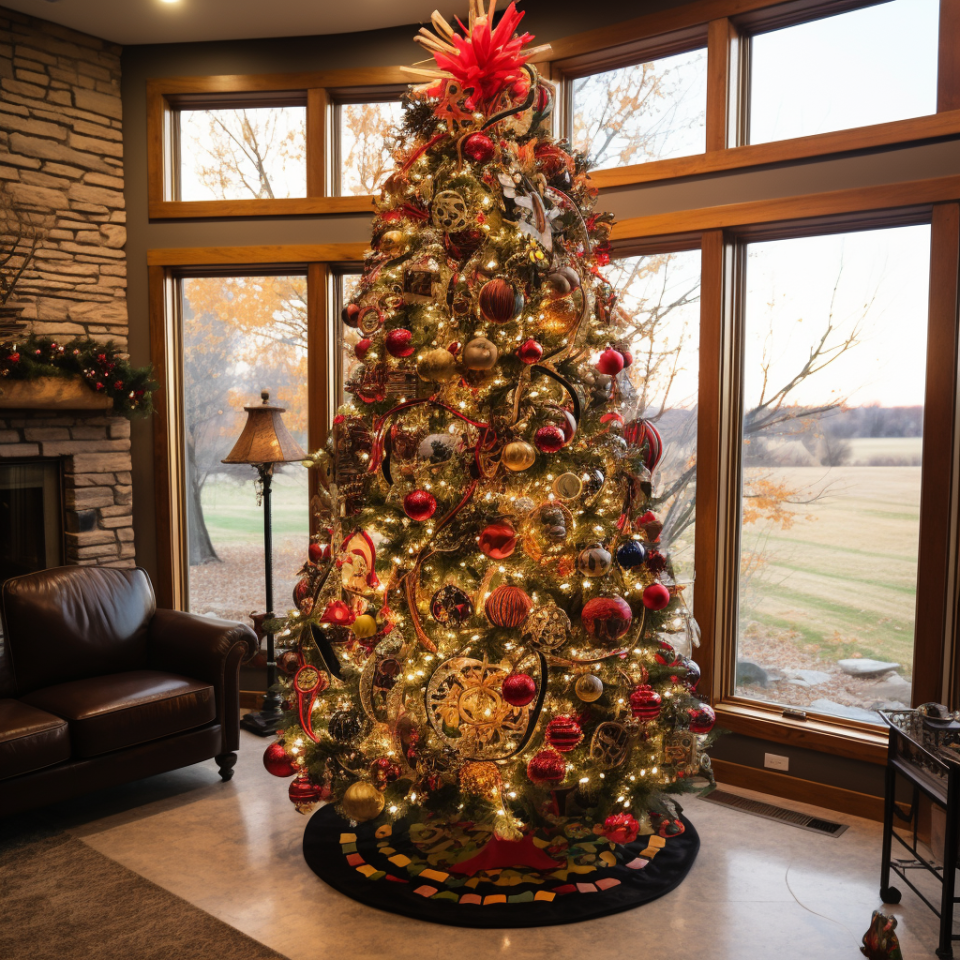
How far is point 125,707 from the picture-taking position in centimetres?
331

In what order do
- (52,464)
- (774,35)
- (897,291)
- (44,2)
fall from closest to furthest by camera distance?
1. (897,291)
2. (774,35)
3. (44,2)
4. (52,464)

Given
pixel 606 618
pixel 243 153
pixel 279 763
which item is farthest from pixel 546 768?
pixel 243 153

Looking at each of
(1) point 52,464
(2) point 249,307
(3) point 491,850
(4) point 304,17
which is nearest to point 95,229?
(2) point 249,307

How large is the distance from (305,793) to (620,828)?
3.67 feet

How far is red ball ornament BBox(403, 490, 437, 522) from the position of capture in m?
2.61

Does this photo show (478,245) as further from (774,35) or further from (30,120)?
(30,120)

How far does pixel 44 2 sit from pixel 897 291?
4310 millimetres

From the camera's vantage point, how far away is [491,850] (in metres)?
2.90

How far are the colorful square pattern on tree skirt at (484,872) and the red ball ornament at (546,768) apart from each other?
0.25 metres

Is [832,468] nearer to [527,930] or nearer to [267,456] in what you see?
[527,930]

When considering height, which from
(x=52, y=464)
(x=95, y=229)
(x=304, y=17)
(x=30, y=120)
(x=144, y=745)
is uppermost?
(x=304, y=17)

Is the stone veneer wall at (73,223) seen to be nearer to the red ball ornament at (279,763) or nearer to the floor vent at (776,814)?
the red ball ornament at (279,763)

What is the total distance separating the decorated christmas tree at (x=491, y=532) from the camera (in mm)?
2611

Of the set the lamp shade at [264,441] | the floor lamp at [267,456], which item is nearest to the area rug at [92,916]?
the floor lamp at [267,456]
